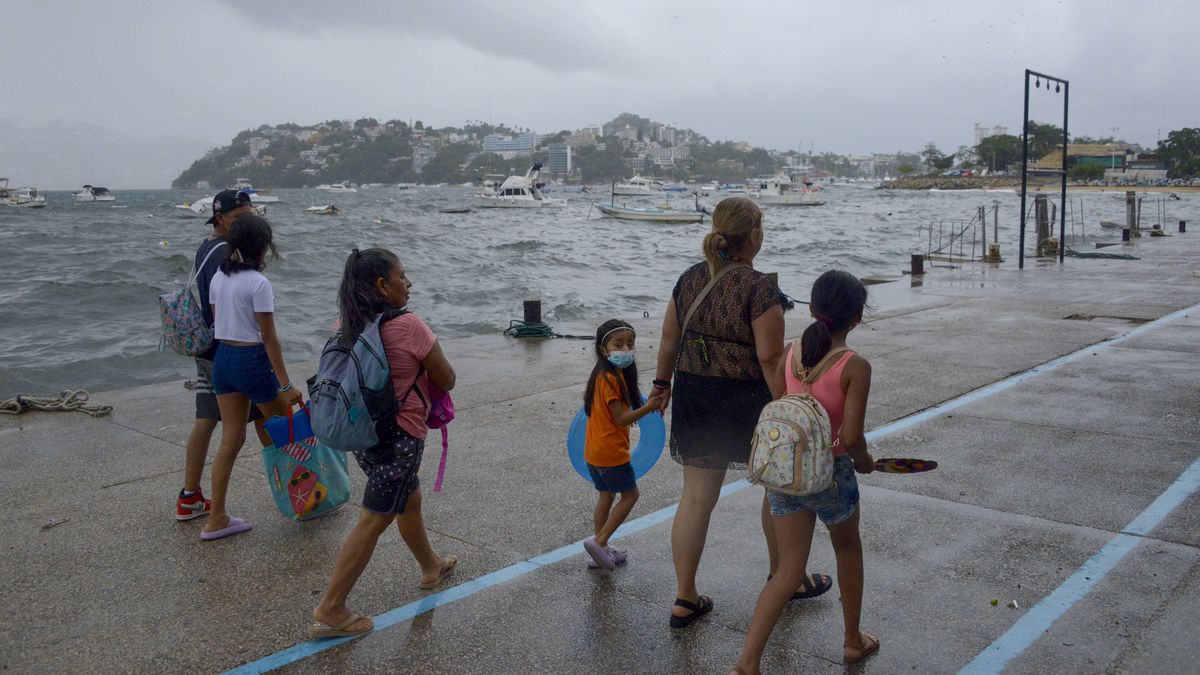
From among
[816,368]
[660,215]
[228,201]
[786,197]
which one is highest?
[786,197]

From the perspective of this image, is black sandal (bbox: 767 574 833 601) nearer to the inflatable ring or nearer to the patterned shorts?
the inflatable ring

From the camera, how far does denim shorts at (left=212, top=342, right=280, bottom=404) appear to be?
471 centimetres

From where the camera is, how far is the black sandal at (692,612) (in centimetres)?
380

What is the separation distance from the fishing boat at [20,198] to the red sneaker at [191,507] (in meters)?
100

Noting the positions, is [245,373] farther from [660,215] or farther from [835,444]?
[660,215]

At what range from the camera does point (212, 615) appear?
3971 millimetres

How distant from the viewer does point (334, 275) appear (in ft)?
92.1

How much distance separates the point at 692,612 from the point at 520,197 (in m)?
81.5

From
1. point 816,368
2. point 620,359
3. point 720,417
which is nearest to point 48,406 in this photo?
point 620,359

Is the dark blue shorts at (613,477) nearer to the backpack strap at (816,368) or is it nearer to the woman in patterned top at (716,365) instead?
the woman in patterned top at (716,365)

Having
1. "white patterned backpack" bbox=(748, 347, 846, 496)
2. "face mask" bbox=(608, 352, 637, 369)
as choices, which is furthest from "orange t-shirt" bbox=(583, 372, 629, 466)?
"white patterned backpack" bbox=(748, 347, 846, 496)

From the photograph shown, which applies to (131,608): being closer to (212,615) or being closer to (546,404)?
(212,615)

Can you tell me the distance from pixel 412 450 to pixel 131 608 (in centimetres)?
144

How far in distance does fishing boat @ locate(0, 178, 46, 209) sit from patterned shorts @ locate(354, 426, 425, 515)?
10177 centimetres
